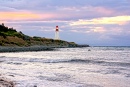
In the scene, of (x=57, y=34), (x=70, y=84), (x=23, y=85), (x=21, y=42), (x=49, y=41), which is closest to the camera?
(x=23, y=85)

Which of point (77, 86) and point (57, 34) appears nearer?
point (77, 86)

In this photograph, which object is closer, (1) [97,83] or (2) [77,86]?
(2) [77,86]

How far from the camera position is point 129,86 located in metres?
17.7

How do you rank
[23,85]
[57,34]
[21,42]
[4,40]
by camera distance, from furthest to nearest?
[57,34]
[21,42]
[4,40]
[23,85]

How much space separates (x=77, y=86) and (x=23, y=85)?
3.39 meters

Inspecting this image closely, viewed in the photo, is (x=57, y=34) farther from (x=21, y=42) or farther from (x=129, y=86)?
(x=129, y=86)

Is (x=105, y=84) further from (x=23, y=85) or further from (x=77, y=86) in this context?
(x=23, y=85)

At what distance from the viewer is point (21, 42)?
12088 cm

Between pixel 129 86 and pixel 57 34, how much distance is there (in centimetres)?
15510

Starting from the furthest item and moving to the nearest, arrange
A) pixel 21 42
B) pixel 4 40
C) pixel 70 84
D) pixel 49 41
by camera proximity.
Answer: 1. pixel 49 41
2. pixel 21 42
3. pixel 4 40
4. pixel 70 84

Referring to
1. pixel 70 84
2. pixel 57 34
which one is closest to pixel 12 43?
pixel 57 34

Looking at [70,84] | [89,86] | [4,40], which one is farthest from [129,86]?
[4,40]

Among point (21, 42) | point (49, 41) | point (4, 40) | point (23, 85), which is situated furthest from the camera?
point (49, 41)

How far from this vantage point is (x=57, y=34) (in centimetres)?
17238
